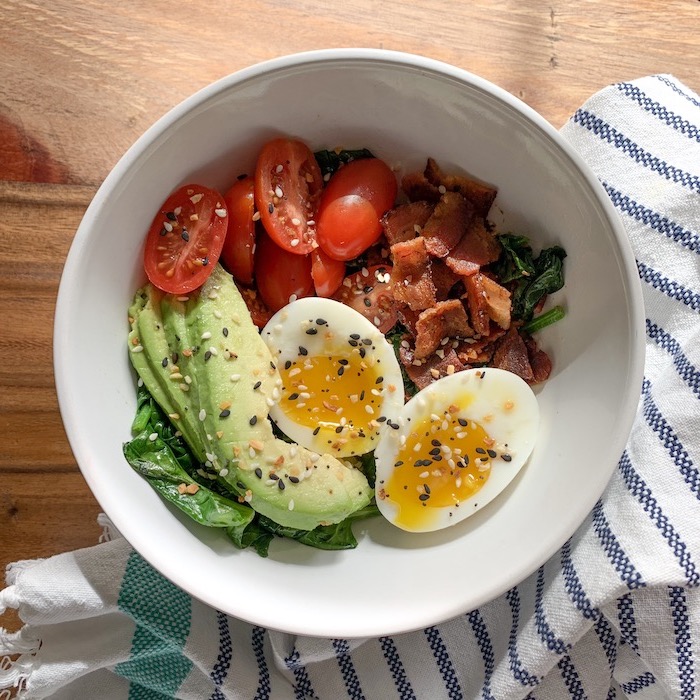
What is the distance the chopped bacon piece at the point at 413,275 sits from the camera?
5.81ft

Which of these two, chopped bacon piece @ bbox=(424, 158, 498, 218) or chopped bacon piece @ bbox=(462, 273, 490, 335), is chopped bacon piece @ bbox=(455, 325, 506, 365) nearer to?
chopped bacon piece @ bbox=(462, 273, 490, 335)

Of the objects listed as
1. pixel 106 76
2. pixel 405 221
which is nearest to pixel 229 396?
pixel 405 221

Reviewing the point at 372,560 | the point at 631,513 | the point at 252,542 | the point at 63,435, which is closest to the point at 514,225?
the point at 631,513

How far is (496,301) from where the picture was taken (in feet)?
5.85

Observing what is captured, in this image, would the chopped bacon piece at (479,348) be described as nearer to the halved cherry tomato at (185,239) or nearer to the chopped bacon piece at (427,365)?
the chopped bacon piece at (427,365)

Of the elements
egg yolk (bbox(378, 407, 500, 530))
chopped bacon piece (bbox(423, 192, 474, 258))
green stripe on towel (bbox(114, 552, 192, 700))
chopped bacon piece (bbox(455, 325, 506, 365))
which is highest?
chopped bacon piece (bbox(423, 192, 474, 258))

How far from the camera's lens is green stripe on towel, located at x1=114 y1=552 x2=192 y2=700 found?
1.88 metres

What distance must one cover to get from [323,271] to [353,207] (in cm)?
17

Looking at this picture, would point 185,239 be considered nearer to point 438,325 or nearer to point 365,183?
point 365,183

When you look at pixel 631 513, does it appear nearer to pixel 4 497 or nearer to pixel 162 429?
pixel 162 429

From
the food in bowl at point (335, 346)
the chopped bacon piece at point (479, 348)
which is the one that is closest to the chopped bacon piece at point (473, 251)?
the food in bowl at point (335, 346)

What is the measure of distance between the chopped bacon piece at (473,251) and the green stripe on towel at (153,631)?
1.05m

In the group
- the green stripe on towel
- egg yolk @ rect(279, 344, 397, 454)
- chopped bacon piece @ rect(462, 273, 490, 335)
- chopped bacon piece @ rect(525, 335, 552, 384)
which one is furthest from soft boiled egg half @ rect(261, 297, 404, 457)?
the green stripe on towel

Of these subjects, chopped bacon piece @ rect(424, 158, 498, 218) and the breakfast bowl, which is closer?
the breakfast bowl
